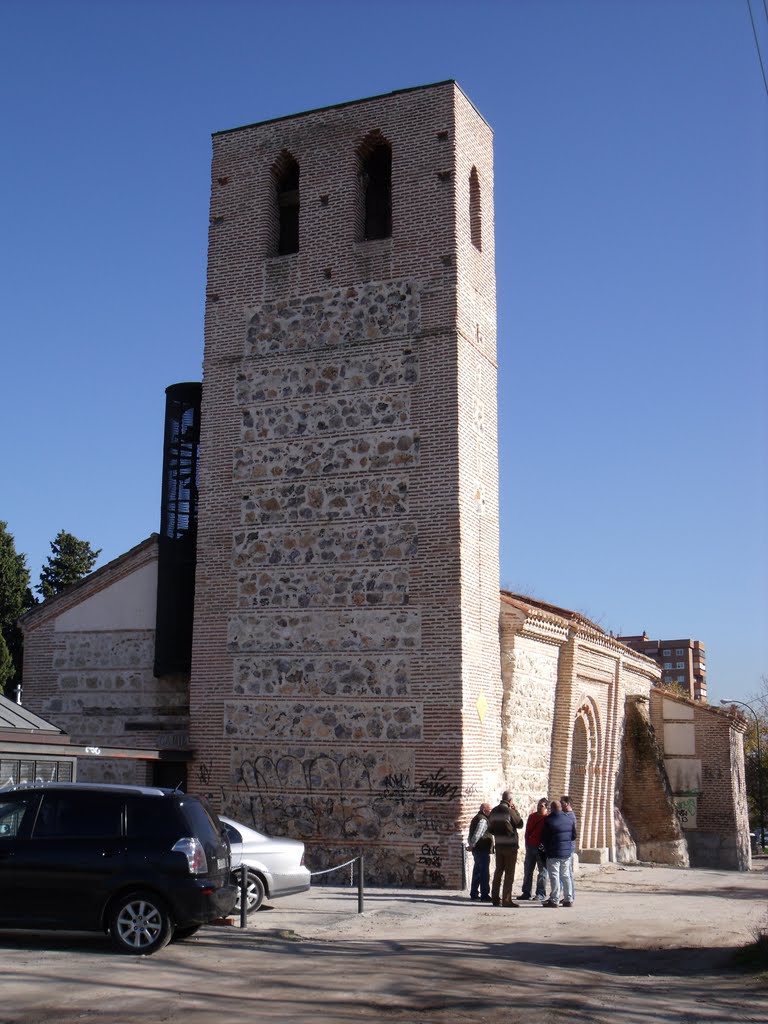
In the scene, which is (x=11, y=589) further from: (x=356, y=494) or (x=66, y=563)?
(x=356, y=494)

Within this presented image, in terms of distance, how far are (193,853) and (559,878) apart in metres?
7.41

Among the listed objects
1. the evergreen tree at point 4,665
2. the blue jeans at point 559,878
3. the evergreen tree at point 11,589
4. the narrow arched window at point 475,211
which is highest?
the narrow arched window at point 475,211

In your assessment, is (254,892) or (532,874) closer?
(254,892)

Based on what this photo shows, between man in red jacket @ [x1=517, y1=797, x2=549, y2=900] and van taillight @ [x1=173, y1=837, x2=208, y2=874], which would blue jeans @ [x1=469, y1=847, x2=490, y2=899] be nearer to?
man in red jacket @ [x1=517, y1=797, x2=549, y2=900]

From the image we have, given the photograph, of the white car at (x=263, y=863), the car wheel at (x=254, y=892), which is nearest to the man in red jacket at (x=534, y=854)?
the white car at (x=263, y=863)

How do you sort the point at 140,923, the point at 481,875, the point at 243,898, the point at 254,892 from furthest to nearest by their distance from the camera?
the point at 481,875
the point at 254,892
the point at 243,898
the point at 140,923

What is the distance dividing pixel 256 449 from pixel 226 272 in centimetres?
377

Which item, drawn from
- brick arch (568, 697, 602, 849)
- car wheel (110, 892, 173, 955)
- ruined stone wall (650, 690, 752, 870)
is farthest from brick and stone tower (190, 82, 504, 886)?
ruined stone wall (650, 690, 752, 870)

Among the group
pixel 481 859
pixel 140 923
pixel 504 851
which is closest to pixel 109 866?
pixel 140 923

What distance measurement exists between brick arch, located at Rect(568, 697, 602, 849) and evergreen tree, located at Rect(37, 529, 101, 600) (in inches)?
887

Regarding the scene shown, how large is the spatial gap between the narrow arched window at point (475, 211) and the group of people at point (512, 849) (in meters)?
10.7

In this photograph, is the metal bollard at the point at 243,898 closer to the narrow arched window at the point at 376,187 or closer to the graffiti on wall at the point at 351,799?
the graffiti on wall at the point at 351,799

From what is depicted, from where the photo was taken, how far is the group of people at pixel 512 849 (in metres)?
16.1

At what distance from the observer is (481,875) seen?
16547mm
